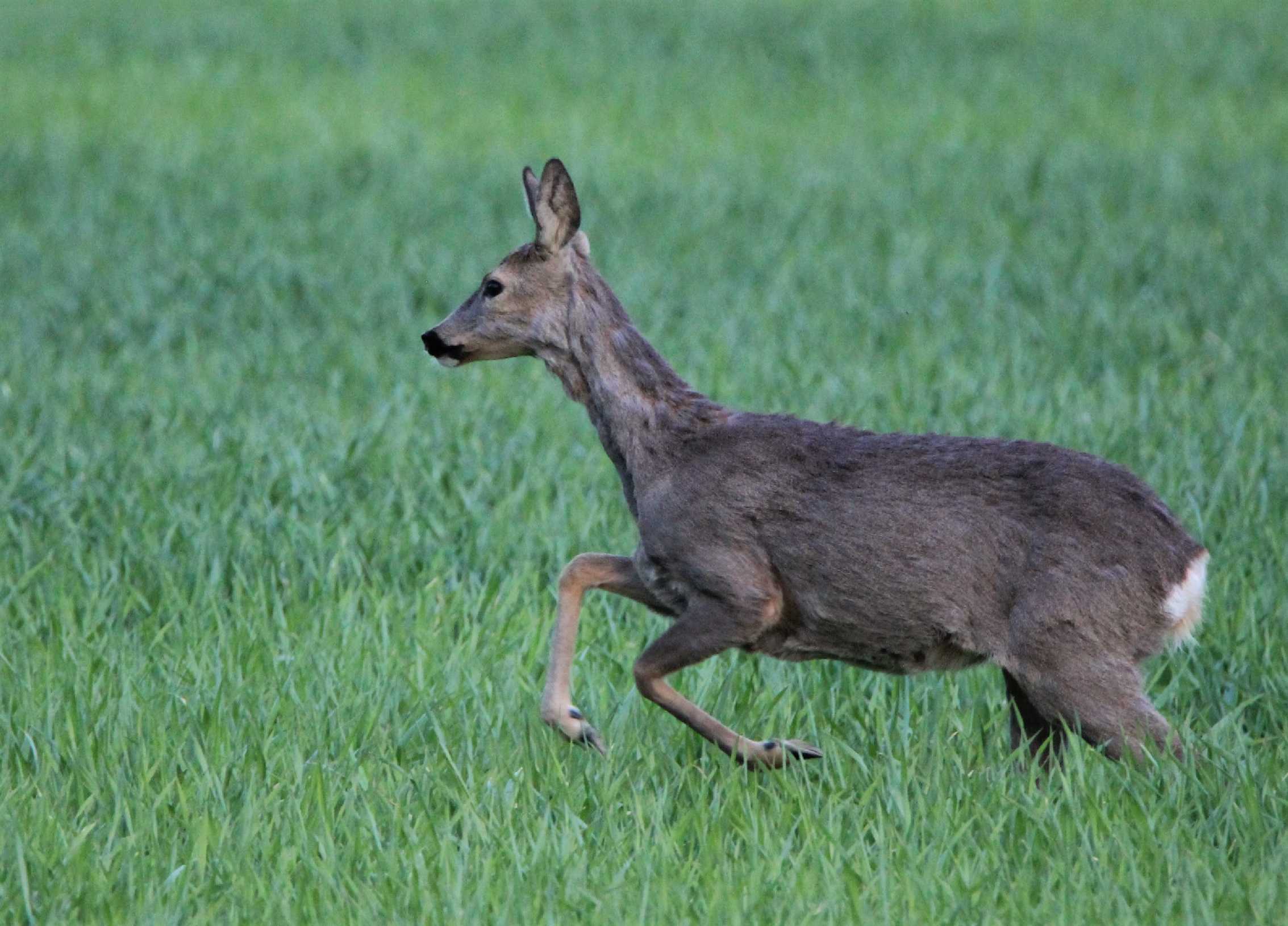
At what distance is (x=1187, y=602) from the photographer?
14.8ft

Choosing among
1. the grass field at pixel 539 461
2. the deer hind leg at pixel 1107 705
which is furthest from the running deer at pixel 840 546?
the grass field at pixel 539 461

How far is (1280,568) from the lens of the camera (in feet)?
20.4

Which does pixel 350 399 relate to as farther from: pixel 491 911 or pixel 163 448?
pixel 491 911

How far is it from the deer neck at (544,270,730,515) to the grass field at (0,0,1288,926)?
2.49 feet

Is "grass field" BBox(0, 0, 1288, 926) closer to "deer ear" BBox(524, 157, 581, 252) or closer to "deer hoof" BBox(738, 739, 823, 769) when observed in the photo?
"deer hoof" BBox(738, 739, 823, 769)

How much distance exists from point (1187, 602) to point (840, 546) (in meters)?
0.84

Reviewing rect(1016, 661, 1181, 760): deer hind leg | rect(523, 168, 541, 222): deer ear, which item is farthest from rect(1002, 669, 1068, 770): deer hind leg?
rect(523, 168, 541, 222): deer ear

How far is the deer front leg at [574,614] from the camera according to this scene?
477cm

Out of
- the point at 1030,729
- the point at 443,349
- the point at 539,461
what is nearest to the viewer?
the point at 1030,729

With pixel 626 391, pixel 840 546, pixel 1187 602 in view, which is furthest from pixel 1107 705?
pixel 626 391

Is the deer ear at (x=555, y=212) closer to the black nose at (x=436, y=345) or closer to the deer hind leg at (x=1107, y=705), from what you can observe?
the black nose at (x=436, y=345)

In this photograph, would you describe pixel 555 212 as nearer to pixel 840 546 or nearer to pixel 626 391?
pixel 626 391

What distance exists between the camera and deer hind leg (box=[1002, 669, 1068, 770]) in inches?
185

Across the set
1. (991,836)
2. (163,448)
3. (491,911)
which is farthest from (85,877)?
(163,448)
